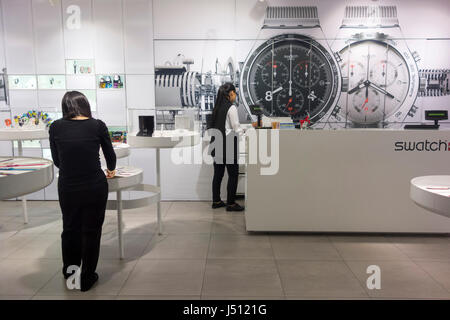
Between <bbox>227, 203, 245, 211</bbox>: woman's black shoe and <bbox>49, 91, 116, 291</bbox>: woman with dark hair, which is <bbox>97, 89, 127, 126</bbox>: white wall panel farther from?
<bbox>49, 91, 116, 291</bbox>: woman with dark hair

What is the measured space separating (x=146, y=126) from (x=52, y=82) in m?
2.21

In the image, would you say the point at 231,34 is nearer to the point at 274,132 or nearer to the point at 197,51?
the point at 197,51

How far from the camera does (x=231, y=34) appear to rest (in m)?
5.06

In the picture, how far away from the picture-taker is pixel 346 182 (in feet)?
12.3

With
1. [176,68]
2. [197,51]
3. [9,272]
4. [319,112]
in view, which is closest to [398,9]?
[319,112]

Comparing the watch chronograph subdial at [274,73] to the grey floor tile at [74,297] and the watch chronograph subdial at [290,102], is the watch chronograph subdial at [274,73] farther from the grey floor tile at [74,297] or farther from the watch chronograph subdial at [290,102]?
the grey floor tile at [74,297]

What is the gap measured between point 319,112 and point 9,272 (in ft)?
13.5

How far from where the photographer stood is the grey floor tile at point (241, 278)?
2.66 meters

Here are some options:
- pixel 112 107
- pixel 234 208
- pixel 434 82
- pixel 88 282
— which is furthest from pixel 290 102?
pixel 88 282

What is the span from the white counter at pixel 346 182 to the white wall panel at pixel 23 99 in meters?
3.40

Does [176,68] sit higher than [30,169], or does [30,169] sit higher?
[176,68]

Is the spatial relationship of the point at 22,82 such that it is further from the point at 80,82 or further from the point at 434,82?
the point at 434,82

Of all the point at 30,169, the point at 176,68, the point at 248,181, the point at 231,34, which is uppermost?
the point at 231,34

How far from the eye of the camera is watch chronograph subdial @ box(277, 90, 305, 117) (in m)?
5.18
